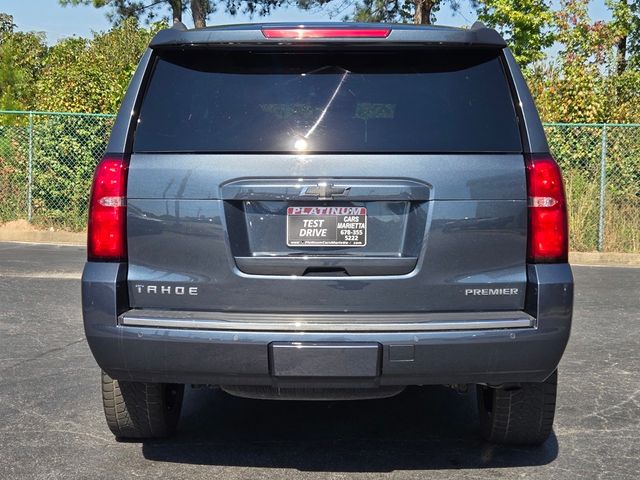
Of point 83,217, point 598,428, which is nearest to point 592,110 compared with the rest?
point 83,217

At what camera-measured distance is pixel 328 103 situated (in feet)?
12.8

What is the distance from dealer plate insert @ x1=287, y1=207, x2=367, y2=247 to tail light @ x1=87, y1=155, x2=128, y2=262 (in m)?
0.71

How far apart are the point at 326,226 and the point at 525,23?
19980 mm

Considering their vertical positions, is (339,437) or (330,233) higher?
(330,233)

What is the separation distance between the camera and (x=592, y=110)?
15.4 m

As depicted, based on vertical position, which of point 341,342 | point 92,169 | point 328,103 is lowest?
point 92,169

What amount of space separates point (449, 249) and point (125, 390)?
1740 mm

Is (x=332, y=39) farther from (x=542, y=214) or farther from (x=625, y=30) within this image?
(x=625, y=30)

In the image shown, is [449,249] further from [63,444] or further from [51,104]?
[51,104]

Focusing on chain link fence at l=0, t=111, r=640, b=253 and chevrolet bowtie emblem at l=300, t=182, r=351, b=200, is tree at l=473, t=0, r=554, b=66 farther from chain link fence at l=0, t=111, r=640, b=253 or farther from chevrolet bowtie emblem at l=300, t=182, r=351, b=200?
chevrolet bowtie emblem at l=300, t=182, r=351, b=200

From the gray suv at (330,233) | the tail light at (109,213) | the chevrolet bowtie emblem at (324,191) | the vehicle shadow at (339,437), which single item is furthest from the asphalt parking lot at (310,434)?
the chevrolet bowtie emblem at (324,191)

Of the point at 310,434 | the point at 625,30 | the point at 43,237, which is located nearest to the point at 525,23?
the point at 625,30

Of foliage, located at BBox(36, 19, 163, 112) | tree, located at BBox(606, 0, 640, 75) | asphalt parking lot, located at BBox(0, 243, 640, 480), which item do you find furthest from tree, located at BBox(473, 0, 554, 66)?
asphalt parking lot, located at BBox(0, 243, 640, 480)

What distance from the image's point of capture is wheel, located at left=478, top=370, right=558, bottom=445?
435cm
